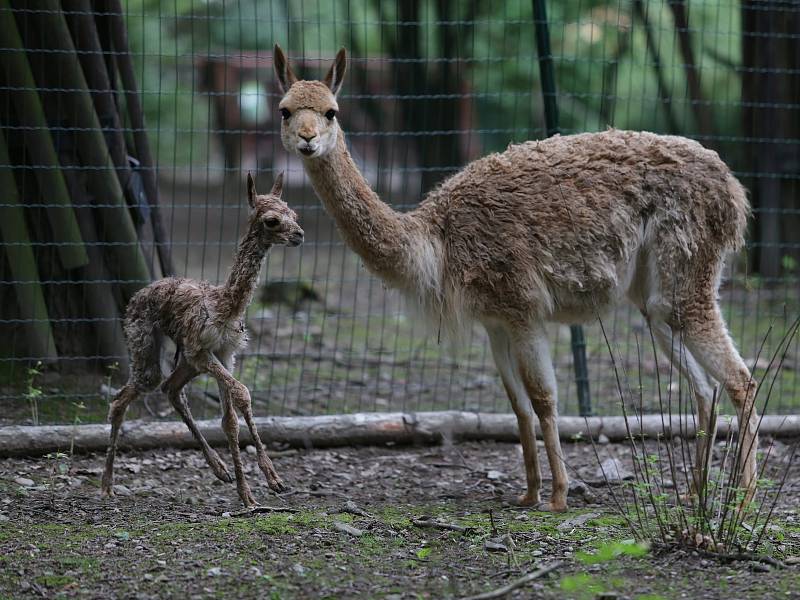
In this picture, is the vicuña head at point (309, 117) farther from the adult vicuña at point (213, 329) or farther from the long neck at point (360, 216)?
Result: the adult vicuña at point (213, 329)

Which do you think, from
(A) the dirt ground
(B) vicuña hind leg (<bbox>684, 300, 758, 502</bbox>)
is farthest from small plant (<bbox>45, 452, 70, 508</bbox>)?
(B) vicuña hind leg (<bbox>684, 300, 758, 502</bbox>)

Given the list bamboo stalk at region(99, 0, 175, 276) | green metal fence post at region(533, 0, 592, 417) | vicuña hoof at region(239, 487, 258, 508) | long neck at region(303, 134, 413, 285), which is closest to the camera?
vicuña hoof at region(239, 487, 258, 508)

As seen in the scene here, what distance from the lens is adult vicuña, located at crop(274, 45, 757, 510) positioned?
19.7 feet

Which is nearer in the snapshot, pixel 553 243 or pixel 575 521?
pixel 575 521

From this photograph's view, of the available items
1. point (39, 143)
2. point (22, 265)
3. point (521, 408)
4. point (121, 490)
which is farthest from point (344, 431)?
point (39, 143)

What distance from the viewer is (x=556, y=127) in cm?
762

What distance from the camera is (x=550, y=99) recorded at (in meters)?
7.68

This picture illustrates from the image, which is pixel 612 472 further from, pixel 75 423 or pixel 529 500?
pixel 75 423

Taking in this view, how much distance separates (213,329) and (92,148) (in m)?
2.26

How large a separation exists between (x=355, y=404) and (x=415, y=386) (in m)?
0.95

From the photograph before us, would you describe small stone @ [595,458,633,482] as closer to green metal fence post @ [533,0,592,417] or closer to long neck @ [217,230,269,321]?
green metal fence post @ [533,0,592,417]

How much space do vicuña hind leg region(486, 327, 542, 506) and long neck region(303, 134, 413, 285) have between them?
25.6 inches

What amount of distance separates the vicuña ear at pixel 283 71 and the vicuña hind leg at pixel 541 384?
75.0 inches

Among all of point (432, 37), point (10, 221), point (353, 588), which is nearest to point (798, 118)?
point (432, 37)
